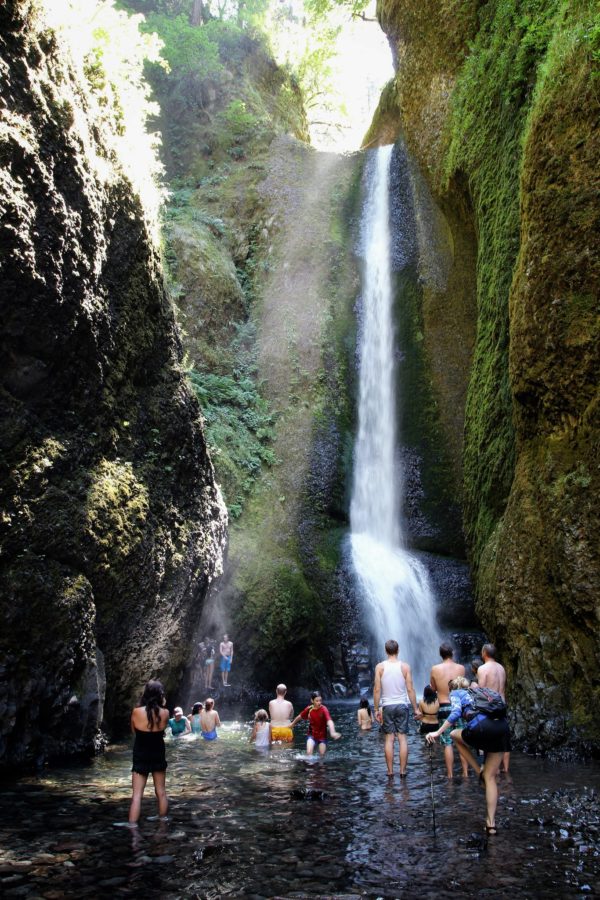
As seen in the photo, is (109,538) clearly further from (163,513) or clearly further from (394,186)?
(394,186)

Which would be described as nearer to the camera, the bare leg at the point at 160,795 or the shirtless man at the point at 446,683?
the bare leg at the point at 160,795

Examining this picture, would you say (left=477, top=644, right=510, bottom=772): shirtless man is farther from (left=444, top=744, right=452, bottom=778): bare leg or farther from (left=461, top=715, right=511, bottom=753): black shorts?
(left=461, top=715, right=511, bottom=753): black shorts

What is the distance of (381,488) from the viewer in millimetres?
22281

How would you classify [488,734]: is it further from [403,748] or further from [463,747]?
[403,748]

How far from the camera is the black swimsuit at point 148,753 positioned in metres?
6.71

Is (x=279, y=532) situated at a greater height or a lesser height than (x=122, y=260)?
lesser

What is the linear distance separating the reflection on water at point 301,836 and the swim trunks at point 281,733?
236cm

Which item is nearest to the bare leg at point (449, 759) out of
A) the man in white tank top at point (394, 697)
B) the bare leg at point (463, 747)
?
the man in white tank top at point (394, 697)

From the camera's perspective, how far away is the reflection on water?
492 centimetres

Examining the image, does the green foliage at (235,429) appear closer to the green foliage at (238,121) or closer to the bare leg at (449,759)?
the bare leg at (449,759)

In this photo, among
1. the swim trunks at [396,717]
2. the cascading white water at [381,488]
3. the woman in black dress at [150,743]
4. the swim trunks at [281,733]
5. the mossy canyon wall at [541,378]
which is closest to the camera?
the woman in black dress at [150,743]

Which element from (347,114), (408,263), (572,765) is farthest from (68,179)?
(347,114)

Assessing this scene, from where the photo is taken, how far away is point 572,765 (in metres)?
9.41

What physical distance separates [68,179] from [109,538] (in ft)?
16.5
